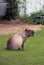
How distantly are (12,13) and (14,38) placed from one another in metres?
9.02

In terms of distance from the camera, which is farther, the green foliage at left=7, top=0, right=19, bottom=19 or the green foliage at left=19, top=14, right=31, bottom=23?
the green foliage at left=7, top=0, right=19, bottom=19

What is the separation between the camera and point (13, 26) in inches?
669

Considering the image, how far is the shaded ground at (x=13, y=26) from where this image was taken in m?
15.4

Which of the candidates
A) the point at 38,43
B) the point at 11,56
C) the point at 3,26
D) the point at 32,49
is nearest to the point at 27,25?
the point at 3,26

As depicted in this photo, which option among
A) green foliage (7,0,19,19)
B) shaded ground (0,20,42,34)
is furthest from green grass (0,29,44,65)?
green foliage (7,0,19,19)

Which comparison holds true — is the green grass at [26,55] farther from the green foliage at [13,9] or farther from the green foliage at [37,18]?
the green foliage at [13,9]

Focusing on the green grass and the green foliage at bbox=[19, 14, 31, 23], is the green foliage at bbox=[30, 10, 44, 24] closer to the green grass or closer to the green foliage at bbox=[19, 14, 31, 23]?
the green foliage at bbox=[19, 14, 31, 23]

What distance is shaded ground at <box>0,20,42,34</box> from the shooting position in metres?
15.4

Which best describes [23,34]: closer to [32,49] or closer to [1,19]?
[32,49]

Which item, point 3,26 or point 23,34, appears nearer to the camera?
point 23,34

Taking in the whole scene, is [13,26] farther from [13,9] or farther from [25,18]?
[13,9]

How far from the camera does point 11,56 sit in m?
9.11

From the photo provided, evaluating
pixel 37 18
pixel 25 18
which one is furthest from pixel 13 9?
pixel 37 18

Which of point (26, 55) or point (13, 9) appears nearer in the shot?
point (26, 55)
